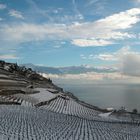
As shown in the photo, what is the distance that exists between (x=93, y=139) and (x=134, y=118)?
85.2ft

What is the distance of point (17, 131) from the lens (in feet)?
71.7

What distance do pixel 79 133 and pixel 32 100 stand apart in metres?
28.0

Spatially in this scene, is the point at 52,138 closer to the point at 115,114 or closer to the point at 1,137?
the point at 1,137

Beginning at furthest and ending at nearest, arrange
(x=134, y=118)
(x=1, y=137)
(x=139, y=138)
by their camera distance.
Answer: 1. (x=134, y=118)
2. (x=139, y=138)
3. (x=1, y=137)

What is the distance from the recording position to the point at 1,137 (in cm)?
1838

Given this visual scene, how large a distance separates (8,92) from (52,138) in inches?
1475

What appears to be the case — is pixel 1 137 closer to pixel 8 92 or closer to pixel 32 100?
pixel 32 100

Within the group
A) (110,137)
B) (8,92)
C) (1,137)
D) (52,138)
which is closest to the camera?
(1,137)

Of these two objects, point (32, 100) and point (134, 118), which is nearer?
point (134, 118)

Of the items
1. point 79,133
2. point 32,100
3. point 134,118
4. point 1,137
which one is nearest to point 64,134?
point 79,133

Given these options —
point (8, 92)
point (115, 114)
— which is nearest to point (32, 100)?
point (8, 92)

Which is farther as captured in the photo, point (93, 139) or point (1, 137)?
point (93, 139)

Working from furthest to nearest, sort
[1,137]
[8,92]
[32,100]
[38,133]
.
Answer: [8,92], [32,100], [38,133], [1,137]

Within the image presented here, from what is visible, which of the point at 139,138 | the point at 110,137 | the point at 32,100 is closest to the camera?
the point at 110,137
